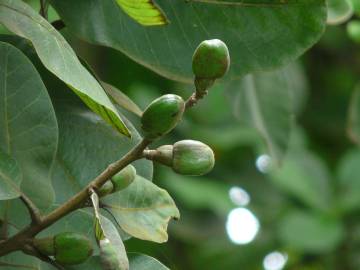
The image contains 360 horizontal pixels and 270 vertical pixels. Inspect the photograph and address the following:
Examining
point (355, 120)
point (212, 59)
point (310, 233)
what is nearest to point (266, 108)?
point (355, 120)

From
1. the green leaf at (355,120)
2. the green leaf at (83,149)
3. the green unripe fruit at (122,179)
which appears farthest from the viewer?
the green leaf at (355,120)

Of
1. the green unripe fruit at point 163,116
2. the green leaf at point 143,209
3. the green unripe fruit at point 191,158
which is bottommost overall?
the green leaf at point 143,209

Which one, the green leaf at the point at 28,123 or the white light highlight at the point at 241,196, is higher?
the green leaf at the point at 28,123

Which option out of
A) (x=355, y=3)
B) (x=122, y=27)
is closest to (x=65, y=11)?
(x=122, y=27)

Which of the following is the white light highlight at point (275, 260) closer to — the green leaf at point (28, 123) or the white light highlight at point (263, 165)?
the white light highlight at point (263, 165)

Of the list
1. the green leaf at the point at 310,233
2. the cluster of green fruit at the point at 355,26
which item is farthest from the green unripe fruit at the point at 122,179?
the green leaf at the point at 310,233

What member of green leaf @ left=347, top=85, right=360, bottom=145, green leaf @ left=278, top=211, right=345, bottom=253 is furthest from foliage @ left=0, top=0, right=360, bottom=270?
green leaf @ left=278, top=211, right=345, bottom=253

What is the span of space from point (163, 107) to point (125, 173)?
87 millimetres

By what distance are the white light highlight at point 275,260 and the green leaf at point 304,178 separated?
158 mm

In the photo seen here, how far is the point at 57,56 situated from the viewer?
0.81m

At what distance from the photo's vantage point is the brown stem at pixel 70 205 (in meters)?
0.76

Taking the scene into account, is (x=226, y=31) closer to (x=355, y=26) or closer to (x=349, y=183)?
(x=355, y=26)

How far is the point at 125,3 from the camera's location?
0.86 m

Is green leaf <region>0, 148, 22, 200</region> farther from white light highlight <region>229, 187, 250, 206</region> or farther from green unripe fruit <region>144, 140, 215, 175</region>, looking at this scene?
white light highlight <region>229, 187, 250, 206</region>
